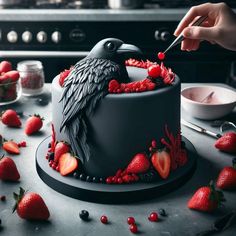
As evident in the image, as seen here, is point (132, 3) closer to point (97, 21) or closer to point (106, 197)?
point (97, 21)

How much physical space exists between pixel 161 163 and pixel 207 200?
18cm

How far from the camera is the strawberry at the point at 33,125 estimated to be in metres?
1.54

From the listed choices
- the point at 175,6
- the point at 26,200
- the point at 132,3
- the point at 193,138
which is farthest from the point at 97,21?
the point at 26,200

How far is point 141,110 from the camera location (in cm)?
121

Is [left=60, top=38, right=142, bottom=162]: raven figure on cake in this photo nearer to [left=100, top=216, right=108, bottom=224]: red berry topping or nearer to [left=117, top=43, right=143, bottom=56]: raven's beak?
[left=117, top=43, right=143, bottom=56]: raven's beak

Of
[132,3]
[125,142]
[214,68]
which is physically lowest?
[214,68]

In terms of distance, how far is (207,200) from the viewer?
42.9 inches

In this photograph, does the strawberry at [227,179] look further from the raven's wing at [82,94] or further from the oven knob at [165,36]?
the oven knob at [165,36]

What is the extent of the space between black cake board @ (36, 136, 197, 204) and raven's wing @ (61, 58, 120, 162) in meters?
0.09

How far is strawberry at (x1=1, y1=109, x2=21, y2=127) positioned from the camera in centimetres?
158

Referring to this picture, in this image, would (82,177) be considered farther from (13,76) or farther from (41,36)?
(41,36)

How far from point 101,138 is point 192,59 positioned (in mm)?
1518

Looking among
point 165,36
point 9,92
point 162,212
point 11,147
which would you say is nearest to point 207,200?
point 162,212

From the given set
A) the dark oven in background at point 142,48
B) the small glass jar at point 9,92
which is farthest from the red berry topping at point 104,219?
the dark oven in background at point 142,48
